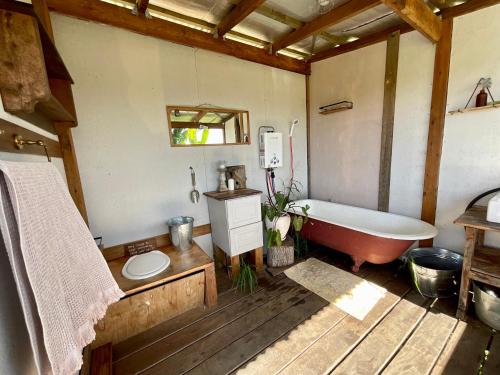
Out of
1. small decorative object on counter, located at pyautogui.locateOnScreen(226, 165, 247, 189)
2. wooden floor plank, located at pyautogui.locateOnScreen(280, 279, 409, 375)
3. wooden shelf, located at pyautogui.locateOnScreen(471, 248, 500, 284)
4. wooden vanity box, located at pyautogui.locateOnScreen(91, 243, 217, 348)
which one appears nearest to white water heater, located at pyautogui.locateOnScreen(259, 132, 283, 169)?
small decorative object on counter, located at pyautogui.locateOnScreen(226, 165, 247, 189)

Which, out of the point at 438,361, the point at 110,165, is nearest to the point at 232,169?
the point at 110,165

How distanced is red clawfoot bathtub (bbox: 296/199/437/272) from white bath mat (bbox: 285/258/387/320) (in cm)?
22

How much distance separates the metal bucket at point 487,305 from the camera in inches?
60.1

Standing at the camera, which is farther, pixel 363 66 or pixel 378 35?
pixel 363 66

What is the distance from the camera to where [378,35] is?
8.00 feet

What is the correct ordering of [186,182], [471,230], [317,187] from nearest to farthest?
[471,230]
[186,182]
[317,187]

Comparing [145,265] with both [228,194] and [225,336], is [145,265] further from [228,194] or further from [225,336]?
[228,194]

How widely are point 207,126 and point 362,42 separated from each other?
212 centimetres

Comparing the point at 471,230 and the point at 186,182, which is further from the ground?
the point at 186,182

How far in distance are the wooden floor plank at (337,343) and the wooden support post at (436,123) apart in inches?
42.1

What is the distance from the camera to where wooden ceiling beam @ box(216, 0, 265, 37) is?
1764mm

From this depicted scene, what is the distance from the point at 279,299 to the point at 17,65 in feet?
7.34

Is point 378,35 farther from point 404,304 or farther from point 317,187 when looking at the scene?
point 404,304

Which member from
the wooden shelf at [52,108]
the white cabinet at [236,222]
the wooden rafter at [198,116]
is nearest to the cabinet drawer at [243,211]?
the white cabinet at [236,222]
